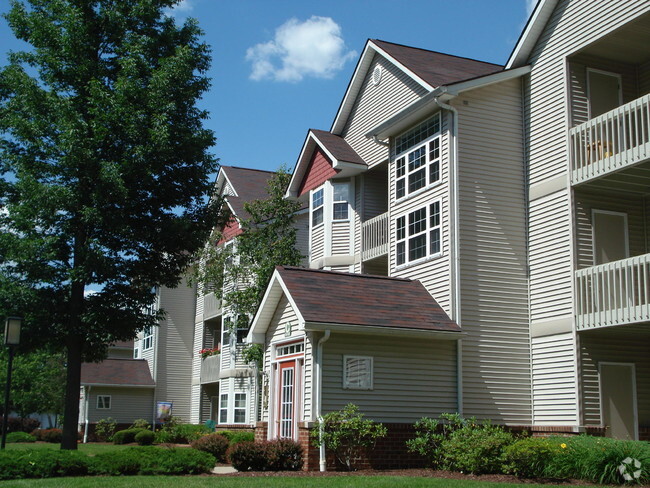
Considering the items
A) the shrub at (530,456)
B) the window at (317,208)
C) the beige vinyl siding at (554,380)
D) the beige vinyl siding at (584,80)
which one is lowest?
the shrub at (530,456)

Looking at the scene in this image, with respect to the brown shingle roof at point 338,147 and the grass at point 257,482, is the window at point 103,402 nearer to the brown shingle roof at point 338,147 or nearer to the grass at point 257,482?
the brown shingle roof at point 338,147

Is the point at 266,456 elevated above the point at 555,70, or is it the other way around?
the point at 555,70

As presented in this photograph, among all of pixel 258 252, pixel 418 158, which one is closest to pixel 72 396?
pixel 258 252

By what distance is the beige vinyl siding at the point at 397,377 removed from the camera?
17.9 m

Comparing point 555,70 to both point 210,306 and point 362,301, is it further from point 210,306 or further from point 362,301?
point 210,306

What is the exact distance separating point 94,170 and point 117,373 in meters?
27.3

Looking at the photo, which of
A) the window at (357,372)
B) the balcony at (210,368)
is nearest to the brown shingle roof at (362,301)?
the window at (357,372)

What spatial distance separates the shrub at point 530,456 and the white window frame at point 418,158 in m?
8.04

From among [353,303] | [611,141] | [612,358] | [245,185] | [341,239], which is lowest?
[612,358]

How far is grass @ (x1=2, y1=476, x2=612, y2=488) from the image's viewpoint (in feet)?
43.2

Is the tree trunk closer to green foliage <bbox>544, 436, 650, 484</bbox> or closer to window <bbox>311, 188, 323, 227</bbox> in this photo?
window <bbox>311, 188, 323, 227</bbox>

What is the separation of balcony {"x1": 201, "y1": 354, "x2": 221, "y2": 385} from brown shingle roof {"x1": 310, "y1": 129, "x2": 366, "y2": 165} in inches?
650

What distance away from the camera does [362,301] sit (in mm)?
19031

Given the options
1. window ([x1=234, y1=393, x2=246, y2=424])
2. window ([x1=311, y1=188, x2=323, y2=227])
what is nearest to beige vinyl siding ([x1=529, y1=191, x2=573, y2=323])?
window ([x1=311, y1=188, x2=323, y2=227])
